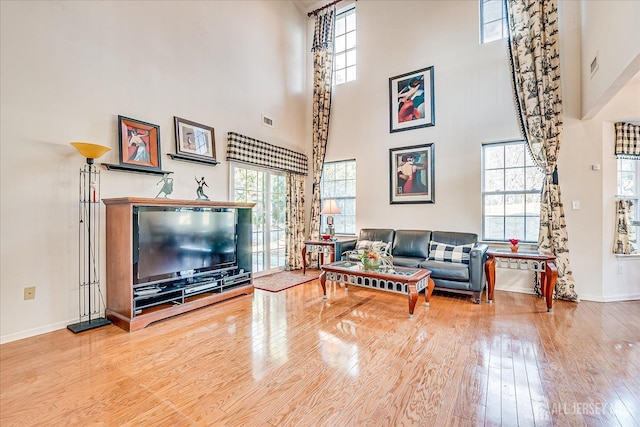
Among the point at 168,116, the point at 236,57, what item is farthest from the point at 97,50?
the point at 236,57

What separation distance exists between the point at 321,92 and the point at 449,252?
3958mm

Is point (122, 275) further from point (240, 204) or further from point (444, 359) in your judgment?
point (444, 359)

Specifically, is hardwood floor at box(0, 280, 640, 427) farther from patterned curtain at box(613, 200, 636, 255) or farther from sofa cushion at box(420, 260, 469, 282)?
patterned curtain at box(613, 200, 636, 255)

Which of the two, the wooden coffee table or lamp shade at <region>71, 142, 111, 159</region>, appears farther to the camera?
the wooden coffee table

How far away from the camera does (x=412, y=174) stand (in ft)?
16.0

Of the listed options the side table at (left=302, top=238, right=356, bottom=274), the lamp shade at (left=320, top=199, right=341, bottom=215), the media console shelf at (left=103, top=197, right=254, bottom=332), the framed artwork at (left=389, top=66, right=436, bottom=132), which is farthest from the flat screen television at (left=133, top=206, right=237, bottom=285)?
the framed artwork at (left=389, top=66, right=436, bottom=132)

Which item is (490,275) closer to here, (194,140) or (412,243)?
A: (412,243)

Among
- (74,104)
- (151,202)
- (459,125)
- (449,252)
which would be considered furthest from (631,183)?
(74,104)

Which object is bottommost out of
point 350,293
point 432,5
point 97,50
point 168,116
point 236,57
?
point 350,293

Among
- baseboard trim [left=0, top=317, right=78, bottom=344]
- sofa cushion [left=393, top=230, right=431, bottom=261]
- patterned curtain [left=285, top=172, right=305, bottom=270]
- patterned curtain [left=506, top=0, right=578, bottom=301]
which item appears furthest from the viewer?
patterned curtain [left=285, top=172, right=305, bottom=270]

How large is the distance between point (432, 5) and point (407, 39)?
1.94ft

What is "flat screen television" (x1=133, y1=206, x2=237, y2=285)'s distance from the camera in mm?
2934

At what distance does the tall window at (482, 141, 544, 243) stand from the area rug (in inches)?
114

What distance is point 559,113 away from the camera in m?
3.78
